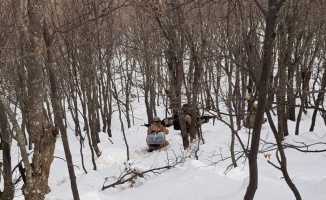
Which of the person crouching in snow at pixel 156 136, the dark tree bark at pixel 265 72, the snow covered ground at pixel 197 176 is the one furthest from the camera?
the person crouching in snow at pixel 156 136

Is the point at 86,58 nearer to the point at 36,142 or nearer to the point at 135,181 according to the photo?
the point at 135,181

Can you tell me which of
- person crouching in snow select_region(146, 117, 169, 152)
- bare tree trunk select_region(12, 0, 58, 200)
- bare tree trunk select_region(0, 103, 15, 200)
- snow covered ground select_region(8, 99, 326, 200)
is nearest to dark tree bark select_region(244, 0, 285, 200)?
snow covered ground select_region(8, 99, 326, 200)

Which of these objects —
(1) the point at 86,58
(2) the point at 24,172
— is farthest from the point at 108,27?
(2) the point at 24,172

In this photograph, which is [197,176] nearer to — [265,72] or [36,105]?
[36,105]

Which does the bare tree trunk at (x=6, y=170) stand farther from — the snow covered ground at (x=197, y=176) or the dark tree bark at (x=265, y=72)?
the dark tree bark at (x=265, y=72)

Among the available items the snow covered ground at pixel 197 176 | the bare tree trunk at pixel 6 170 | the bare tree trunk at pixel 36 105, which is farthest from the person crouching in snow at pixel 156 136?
the bare tree trunk at pixel 36 105

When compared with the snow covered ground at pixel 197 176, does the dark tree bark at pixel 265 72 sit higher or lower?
higher

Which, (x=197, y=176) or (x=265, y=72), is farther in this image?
(x=197, y=176)

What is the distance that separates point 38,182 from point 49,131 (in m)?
0.63

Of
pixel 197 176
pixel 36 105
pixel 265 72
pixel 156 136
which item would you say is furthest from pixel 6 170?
pixel 156 136

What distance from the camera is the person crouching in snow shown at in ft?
36.2

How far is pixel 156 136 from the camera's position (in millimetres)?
10992

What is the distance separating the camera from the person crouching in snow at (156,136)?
36.2 feet

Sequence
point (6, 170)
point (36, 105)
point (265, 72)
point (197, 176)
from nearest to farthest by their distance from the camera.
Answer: point (265, 72), point (36, 105), point (6, 170), point (197, 176)
